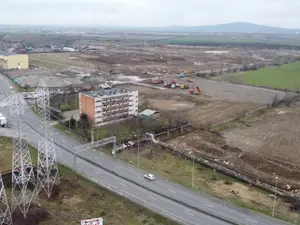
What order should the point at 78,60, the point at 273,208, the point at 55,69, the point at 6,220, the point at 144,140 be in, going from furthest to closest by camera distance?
the point at 78,60 → the point at 55,69 → the point at 144,140 → the point at 273,208 → the point at 6,220

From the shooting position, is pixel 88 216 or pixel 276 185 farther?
pixel 276 185

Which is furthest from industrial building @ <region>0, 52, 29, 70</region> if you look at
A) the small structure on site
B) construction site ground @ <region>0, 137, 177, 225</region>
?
construction site ground @ <region>0, 137, 177, 225</region>

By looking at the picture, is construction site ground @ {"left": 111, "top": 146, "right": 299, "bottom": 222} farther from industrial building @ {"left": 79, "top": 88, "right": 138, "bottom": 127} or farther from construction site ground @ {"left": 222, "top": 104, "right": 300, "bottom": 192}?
industrial building @ {"left": 79, "top": 88, "right": 138, "bottom": 127}

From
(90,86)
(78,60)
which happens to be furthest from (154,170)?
(78,60)

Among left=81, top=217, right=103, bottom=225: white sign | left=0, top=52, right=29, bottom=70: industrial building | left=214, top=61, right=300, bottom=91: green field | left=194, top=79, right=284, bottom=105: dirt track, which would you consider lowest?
left=81, top=217, right=103, bottom=225: white sign

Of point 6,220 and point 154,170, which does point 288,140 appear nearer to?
point 154,170

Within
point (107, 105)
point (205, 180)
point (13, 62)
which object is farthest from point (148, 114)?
point (13, 62)

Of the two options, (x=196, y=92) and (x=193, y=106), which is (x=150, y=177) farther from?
(x=196, y=92)
